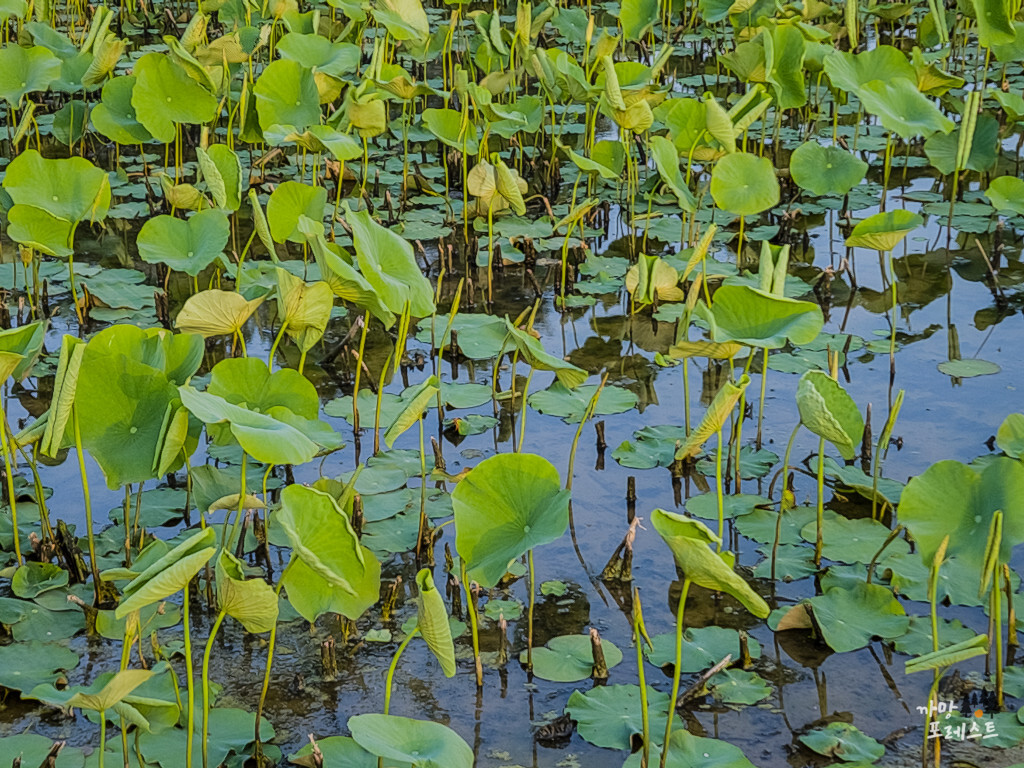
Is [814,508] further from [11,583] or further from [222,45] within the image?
[222,45]

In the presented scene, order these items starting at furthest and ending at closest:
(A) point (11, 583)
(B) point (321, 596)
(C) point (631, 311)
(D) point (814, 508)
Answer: (C) point (631, 311) < (D) point (814, 508) < (A) point (11, 583) < (B) point (321, 596)

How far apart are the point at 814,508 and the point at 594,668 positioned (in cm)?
84

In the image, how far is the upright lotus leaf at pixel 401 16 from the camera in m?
5.02

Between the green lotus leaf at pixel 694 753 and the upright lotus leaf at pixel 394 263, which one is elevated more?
the upright lotus leaf at pixel 394 263

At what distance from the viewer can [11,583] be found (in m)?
2.57

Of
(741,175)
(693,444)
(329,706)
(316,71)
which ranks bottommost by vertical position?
(329,706)

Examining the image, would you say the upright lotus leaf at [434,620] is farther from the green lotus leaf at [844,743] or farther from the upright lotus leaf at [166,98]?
the upright lotus leaf at [166,98]

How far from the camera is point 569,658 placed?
2350 mm

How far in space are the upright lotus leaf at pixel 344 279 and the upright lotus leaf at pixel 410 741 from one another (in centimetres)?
118

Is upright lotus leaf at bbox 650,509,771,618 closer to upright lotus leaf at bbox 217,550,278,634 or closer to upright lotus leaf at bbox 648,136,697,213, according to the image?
upright lotus leaf at bbox 217,550,278,634

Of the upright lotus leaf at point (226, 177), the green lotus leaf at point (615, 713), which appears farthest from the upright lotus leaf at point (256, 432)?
the upright lotus leaf at point (226, 177)

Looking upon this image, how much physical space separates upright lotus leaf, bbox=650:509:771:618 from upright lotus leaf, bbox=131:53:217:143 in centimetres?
323

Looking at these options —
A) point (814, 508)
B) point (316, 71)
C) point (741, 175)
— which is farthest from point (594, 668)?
point (316, 71)

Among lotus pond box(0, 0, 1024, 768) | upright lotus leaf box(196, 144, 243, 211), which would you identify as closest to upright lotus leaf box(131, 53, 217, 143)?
lotus pond box(0, 0, 1024, 768)
